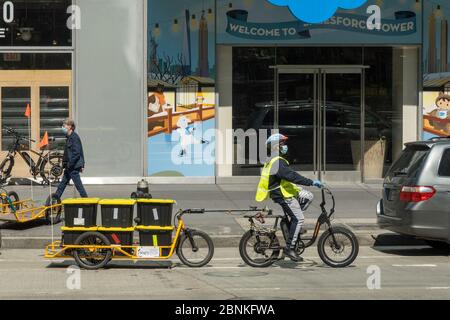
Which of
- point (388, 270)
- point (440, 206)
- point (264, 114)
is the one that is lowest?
point (388, 270)

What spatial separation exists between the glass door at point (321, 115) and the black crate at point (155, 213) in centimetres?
909

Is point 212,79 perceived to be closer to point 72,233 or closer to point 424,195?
point 424,195

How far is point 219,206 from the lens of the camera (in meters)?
15.5

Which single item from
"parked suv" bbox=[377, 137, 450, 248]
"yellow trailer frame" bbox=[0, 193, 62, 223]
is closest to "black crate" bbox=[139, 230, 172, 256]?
"yellow trailer frame" bbox=[0, 193, 62, 223]

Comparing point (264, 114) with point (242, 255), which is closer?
point (242, 255)

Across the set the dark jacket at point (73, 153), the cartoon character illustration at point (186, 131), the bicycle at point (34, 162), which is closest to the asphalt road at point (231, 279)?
the dark jacket at point (73, 153)

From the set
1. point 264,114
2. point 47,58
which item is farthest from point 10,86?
point 264,114

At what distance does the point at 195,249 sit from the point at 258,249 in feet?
2.87

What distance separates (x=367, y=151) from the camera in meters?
19.7

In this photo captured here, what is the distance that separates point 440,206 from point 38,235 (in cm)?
646

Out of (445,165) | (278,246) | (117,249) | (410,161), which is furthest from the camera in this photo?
(410,161)

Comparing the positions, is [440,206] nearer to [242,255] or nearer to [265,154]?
[242,255]

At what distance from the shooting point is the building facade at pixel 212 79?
18.6 metres

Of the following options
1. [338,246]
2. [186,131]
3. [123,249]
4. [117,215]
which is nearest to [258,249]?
[338,246]
